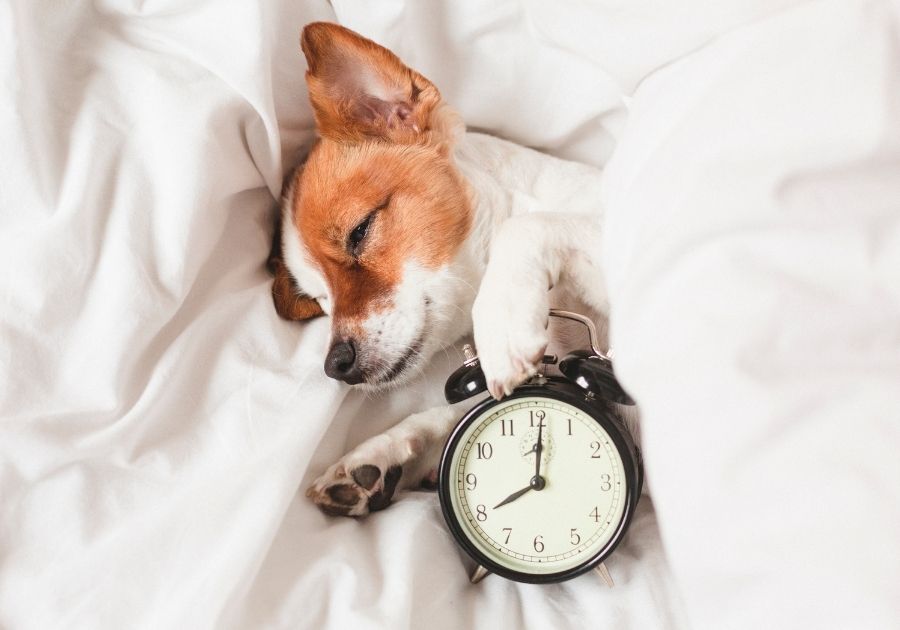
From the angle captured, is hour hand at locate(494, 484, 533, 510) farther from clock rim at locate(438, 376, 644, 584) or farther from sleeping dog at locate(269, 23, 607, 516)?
sleeping dog at locate(269, 23, 607, 516)

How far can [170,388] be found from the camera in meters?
1.02

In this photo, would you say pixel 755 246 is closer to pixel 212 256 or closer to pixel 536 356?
pixel 536 356

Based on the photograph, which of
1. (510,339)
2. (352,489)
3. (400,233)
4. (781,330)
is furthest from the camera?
(400,233)

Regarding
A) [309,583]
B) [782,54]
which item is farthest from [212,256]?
[782,54]

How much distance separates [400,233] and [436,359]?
235 millimetres

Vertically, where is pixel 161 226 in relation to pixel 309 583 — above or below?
above

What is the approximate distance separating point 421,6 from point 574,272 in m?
0.55

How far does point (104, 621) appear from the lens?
0.86 m

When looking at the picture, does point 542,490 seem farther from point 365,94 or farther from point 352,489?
point 365,94

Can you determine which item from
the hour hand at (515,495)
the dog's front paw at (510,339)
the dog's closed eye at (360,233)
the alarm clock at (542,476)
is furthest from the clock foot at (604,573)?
the dog's closed eye at (360,233)

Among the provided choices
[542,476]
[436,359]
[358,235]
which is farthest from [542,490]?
[358,235]

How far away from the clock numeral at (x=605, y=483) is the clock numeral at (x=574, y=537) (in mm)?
63

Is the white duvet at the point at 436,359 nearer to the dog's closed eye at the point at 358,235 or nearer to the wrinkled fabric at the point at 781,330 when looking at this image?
the wrinkled fabric at the point at 781,330

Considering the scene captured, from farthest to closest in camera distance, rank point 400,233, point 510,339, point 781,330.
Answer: point 400,233 → point 510,339 → point 781,330
